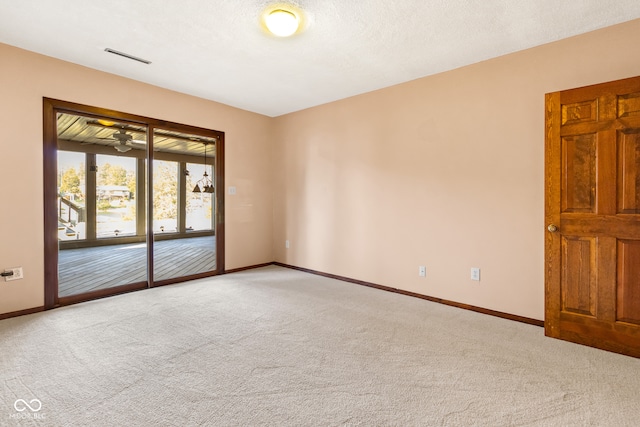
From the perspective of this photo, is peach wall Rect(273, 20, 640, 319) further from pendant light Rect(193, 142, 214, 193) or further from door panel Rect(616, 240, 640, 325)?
pendant light Rect(193, 142, 214, 193)

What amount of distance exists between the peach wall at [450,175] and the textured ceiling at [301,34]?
0.27 meters

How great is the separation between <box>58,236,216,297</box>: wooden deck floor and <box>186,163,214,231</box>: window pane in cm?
37

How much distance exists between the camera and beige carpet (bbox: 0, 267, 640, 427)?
Answer: 1.67 m

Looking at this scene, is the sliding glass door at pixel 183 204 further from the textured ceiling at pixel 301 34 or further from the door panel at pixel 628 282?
the door panel at pixel 628 282

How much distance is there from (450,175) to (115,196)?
5.95m

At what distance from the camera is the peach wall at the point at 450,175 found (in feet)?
9.47

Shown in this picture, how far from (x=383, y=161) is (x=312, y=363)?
267 cm

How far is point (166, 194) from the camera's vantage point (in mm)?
5398

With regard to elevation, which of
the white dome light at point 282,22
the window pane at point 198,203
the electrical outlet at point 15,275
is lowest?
the electrical outlet at point 15,275

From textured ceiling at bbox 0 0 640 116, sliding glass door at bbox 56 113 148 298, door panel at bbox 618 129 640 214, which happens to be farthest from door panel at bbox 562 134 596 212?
sliding glass door at bbox 56 113 148 298

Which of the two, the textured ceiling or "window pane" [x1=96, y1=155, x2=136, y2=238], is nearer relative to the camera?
the textured ceiling

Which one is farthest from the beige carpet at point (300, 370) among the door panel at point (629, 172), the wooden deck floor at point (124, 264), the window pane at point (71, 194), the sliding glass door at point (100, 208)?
the window pane at point (71, 194)

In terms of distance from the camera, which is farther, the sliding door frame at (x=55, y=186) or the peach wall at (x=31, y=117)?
the sliding door frame at (x=55, y=186)

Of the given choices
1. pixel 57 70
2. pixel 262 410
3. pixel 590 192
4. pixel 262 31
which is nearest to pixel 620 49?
pixel 590 192
